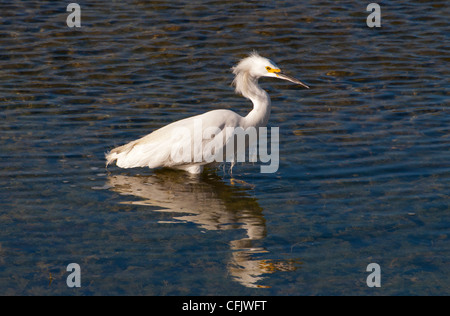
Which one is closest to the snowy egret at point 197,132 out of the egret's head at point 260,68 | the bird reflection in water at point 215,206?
the egret's head at point 260,68

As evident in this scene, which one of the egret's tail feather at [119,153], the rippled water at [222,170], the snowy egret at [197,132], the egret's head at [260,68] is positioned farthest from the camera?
the egret's head at [260,68]

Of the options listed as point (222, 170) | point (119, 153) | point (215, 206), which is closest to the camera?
point (215, 206)

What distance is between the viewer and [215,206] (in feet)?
27.5

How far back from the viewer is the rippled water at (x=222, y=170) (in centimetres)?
680

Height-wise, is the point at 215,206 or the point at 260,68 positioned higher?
the point at 260,68

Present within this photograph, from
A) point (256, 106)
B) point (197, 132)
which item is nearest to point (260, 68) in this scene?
point (256, 106)

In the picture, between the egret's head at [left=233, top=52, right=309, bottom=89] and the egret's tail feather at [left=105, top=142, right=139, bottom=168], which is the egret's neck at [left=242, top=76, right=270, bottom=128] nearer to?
the egret's head at [left=233, top=52, right=309, bottom=89]

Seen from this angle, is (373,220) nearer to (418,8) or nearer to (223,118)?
(223,118)

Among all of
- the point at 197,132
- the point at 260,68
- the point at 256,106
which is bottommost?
the point at 197,132

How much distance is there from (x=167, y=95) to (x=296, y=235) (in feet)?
15.9

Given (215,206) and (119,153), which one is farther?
(119,153)

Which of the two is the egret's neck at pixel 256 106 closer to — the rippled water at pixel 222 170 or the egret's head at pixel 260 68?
the egret's head at pixel 260 68

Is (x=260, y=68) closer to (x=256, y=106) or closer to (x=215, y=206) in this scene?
(x=256, y=106)

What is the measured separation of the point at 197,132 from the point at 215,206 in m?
1.06
